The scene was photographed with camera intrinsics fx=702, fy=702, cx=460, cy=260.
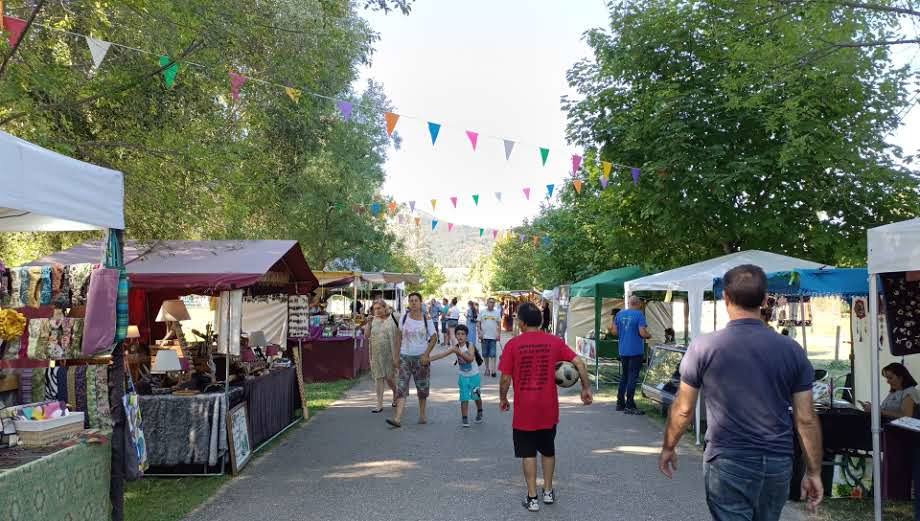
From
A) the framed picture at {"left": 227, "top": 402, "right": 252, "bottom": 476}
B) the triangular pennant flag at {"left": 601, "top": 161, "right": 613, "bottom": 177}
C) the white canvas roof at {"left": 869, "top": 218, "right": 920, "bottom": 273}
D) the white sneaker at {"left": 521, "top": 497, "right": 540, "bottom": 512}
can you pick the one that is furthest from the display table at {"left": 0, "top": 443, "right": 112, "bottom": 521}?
the triangular pennant flag at {"left": 601, "top": 161, "right": 613, "bottom": 177}

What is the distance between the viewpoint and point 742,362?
3252 mm

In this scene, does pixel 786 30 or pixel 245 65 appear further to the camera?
pixel 245 65

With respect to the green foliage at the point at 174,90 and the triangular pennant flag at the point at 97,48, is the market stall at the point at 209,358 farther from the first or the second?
the triangular pennant flag at the point at 97,48

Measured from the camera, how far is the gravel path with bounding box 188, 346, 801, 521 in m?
5.81

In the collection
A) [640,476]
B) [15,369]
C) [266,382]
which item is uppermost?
[15,369]

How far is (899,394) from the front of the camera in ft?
22.9

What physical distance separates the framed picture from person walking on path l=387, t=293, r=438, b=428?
233cm

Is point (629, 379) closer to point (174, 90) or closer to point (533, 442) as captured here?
point (533, 442)

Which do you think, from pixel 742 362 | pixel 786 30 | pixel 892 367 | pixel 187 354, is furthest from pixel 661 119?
pixel 742 362

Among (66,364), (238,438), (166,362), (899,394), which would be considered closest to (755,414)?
(66,364)

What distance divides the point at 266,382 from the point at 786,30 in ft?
25.6

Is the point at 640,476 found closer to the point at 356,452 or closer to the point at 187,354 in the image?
the point at 356,452

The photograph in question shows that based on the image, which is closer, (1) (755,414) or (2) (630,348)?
(1) (755,414)

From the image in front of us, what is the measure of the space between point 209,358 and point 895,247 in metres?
7.58
